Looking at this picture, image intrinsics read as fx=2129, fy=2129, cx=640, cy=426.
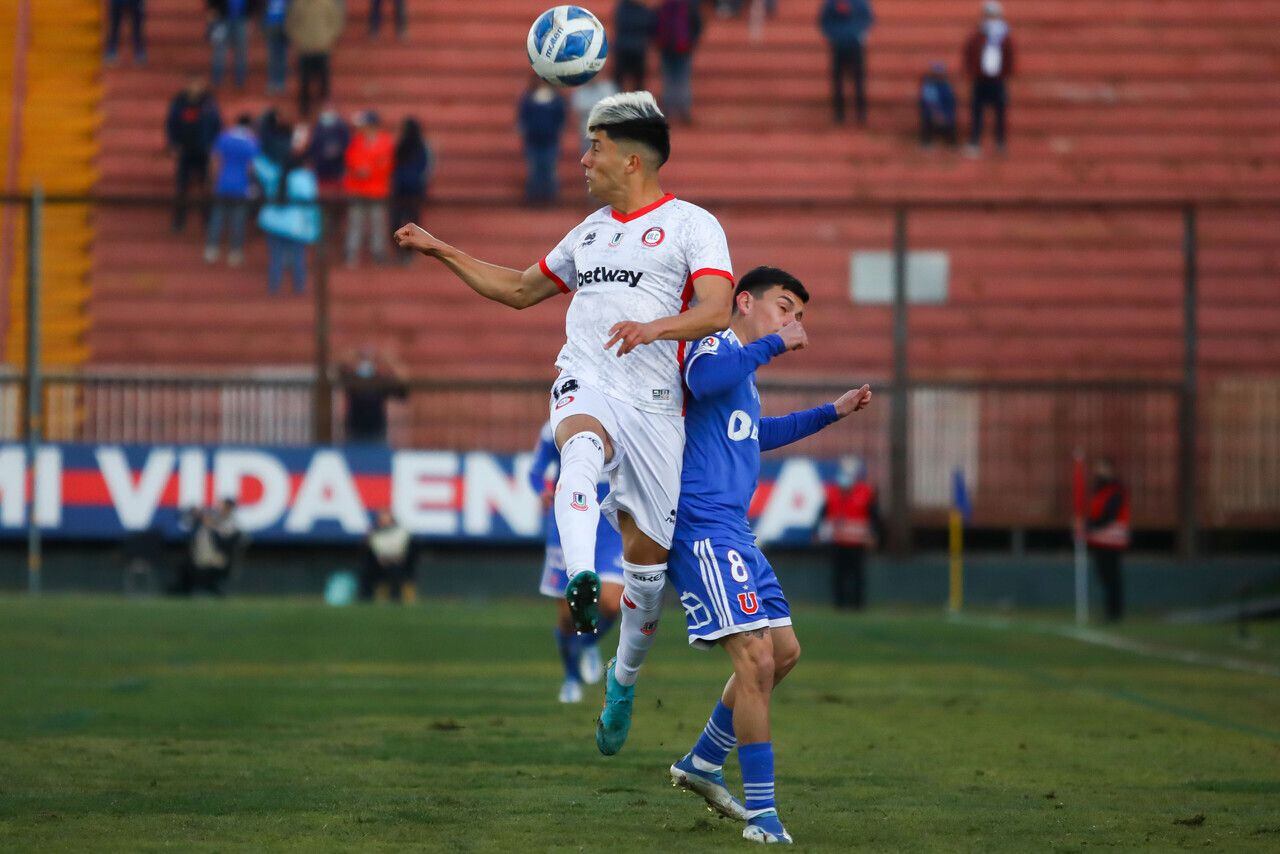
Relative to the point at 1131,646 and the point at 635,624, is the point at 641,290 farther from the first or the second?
the point at 1131,646

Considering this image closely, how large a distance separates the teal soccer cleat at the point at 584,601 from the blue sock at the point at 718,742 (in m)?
0.76

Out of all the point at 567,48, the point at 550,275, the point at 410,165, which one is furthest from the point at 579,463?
the point at 410,165

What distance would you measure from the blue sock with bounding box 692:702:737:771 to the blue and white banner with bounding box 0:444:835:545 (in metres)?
18.3

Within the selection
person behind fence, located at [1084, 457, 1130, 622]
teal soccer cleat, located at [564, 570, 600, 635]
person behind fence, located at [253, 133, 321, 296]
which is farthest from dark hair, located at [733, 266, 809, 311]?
person behind fence, located at [253, 133, 321, 296]

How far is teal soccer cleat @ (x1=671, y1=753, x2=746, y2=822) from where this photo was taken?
7.39 meters

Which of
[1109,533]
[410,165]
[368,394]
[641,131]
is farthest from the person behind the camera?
[410,165]

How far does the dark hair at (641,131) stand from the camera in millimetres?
7711

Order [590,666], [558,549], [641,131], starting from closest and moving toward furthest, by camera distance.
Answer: [641,131] < [558,549] < [590,666]

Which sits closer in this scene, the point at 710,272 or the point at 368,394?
the point at 710,272

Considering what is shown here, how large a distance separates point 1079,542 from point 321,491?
29.9 feet

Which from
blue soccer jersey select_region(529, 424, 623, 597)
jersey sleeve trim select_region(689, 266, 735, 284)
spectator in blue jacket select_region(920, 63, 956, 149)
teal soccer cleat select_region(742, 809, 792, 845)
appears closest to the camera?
teal soccer cleat select_region(742, 809, 792, 845)

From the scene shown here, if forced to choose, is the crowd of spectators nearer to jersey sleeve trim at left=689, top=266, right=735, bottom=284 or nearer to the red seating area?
the red seating area

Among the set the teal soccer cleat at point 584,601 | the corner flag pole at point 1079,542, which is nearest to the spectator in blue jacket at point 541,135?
the corner flag pole at point 1079,542

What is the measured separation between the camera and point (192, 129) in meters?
29.4
